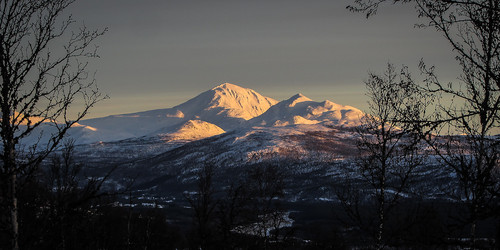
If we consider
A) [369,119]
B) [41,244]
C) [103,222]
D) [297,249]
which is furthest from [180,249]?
[41,244]

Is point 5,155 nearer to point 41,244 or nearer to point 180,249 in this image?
point 41,244

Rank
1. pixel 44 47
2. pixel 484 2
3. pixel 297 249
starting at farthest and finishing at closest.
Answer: pixel 297 249
pixel 44 47
pixel 484 2

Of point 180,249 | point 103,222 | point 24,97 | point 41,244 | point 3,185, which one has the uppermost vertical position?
point 24,97

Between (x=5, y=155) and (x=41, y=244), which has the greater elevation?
(x=5, y=155)

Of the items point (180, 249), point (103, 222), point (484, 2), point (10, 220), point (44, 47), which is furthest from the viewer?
point (180, 249)

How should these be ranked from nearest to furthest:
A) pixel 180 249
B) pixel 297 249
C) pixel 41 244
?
pixel 41 244
pixel 297 249
pixel 180 249

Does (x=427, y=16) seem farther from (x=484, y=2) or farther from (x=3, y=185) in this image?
(x=3, y=185)

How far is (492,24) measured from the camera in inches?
399

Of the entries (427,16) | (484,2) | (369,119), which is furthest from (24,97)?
(369,119)

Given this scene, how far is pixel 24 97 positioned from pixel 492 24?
1044 cm

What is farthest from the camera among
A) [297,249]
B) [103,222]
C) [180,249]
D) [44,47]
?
[180,249]

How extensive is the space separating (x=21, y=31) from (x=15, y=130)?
7.46ft

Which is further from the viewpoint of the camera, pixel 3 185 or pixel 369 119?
pixel 369 119

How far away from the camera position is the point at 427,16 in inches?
423
